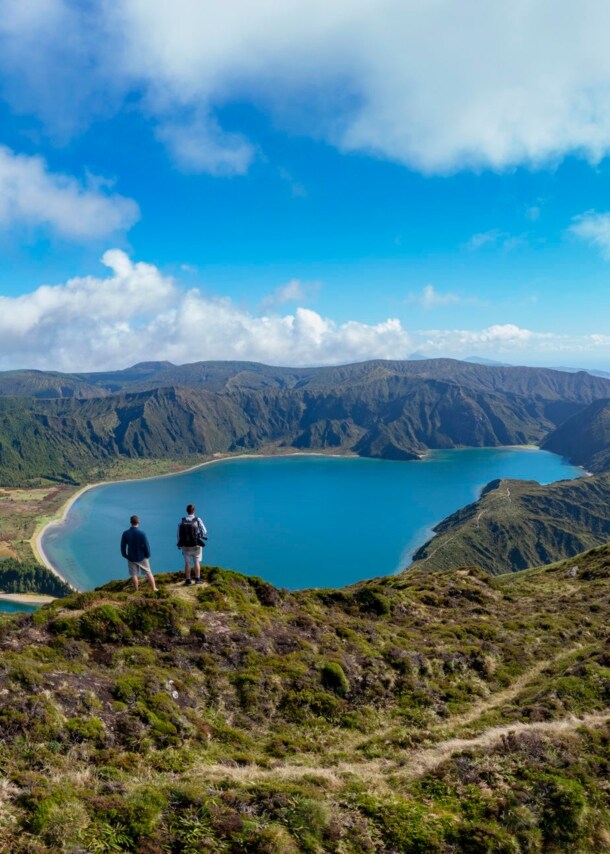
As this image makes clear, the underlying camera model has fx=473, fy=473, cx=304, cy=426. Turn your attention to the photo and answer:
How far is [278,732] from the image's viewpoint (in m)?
17.1

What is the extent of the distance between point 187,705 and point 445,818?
909 centimetres

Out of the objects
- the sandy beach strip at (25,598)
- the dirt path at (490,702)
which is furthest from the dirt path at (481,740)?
the sandy beach strip at (25,598)

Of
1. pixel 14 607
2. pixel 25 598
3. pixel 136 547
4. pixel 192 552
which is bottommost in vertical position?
pixel 14 607

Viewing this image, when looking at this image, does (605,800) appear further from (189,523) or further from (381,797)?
(189,523)

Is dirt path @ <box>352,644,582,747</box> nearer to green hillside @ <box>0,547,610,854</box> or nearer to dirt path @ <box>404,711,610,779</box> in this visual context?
green hillside @ <box>0,547,610,854</box>

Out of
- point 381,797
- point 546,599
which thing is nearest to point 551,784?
point 381,797

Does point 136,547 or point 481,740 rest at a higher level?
point 136,547

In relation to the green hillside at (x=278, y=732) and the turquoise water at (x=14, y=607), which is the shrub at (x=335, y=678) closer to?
the green hillside at (x=278, y=732)

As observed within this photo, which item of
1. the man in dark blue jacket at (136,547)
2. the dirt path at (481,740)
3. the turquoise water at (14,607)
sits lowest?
the turquoise water at (14,607)

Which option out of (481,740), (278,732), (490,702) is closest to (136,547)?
(278,732)

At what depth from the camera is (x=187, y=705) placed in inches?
664

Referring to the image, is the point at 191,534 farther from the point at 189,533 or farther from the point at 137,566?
the point at 137,566

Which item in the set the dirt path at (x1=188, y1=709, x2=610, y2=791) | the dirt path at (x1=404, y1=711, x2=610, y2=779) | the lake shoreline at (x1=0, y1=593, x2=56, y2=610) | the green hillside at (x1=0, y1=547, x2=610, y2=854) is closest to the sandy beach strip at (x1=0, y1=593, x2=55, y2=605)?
the lake shoreline at (x1=0, y1=593, x2=56, y2=610)

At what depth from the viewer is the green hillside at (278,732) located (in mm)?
10961
